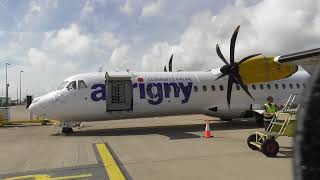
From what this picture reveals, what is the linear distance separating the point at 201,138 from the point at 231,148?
3.05m

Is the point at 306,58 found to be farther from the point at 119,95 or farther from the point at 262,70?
the point at 119,95

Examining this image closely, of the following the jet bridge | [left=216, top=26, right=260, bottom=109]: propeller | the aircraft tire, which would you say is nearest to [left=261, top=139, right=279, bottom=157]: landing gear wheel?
[left=216, top=26, right=260, bottom=109]: propeller

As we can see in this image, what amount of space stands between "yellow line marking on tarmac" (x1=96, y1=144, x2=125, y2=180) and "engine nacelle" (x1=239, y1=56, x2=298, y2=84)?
842 cm

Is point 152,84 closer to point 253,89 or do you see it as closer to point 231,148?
point 253,89

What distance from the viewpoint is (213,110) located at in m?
19.4

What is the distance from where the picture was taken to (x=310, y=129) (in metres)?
0.97

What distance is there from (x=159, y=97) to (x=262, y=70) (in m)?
5.04

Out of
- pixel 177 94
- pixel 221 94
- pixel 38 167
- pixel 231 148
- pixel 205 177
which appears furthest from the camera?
pixel 221 94

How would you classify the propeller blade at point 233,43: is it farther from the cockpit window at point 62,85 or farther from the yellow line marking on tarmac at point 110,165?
the yellow line marking on tarmac at point 110,165

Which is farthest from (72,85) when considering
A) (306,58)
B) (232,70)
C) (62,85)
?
(306,58)

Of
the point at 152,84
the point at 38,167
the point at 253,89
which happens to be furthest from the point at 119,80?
the point at 38,167

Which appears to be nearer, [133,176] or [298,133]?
[298,133]

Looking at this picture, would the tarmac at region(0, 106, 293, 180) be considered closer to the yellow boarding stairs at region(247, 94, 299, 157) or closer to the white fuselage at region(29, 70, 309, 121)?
the yellow boarding stairs at region(247, 94, 299, 157)

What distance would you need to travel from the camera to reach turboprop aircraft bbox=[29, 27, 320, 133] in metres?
16.9
